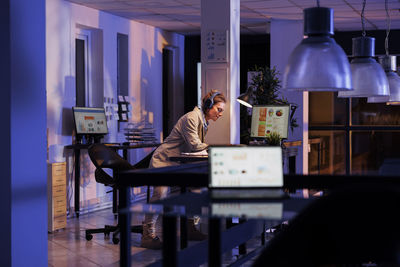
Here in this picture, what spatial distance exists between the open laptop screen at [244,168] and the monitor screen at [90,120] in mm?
5158

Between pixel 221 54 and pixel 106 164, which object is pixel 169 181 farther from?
pixel 221 54

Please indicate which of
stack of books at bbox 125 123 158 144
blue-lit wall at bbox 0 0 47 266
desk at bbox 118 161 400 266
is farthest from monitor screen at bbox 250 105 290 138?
desk at bbox 118 161 400 266

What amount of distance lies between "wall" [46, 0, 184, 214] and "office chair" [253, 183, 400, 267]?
618 cm

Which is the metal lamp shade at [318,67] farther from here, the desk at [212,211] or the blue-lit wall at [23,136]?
the blue-lit wall at [23,136]

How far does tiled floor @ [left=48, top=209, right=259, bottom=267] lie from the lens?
547 centimetres

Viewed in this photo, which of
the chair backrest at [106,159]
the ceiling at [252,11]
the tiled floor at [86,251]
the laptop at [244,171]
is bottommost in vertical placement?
the tiled floor at [86,251]

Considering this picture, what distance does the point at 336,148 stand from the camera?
1264 centimetres

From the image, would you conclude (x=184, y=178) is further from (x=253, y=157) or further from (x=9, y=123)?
(x=9, y=123)

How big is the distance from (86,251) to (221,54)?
8.92 feet

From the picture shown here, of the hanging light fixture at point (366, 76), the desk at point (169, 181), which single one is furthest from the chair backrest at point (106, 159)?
the hanging light fixture at point (366, 76)

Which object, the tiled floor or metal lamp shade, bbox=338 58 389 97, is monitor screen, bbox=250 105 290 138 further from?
metal lamp shade, bbox=338 58 389 97

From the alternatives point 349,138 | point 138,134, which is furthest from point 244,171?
point 349,138

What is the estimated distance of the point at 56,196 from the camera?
6992mm

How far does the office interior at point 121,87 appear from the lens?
13.5 ft
